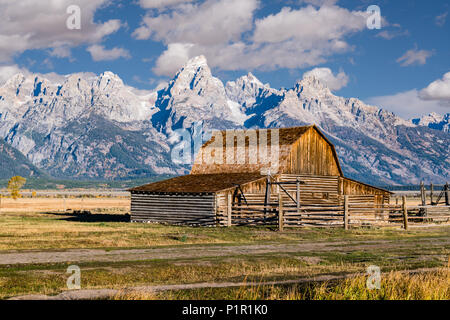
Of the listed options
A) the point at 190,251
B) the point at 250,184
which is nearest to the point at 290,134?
the point at 250,184

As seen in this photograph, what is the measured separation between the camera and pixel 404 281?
1201 centimetres

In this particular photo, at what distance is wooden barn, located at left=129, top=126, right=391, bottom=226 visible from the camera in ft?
120

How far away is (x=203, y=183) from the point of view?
129ft

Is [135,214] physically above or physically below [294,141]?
below

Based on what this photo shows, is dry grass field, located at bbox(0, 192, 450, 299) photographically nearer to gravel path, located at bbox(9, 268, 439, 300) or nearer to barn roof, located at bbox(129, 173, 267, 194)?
gravel path, located at bbox(9, 268, 439, 300)

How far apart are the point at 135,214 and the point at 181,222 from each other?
15.0ft

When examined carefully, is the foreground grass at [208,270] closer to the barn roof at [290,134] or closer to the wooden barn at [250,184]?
the wooden barn at [250,184]

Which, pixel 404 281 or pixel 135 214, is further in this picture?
pixel 135 214

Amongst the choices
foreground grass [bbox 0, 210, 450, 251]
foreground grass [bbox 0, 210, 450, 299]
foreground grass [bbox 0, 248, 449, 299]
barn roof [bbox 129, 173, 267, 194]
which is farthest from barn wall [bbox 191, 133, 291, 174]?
foreground grass [bbox 0, 248, 449, 299]

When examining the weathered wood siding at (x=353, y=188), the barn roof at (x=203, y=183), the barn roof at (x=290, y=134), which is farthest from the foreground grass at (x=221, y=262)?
the weathered wood siding at (x=353, y=188)

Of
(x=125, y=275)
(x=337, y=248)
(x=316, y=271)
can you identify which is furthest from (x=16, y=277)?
(x=337, y=248)

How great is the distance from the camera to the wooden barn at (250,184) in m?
36.5
